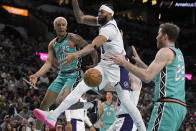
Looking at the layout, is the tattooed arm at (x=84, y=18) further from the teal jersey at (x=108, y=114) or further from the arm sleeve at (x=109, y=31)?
the teal jersey at (x=108, y=114)

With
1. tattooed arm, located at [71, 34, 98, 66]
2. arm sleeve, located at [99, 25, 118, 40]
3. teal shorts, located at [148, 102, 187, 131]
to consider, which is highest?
arm sleeve, located at [99, 25, 118, 40]

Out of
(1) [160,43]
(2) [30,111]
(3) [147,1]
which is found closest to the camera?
(1) [160,43]

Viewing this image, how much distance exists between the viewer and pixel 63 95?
18.5ft

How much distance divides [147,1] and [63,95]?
26.1 metres

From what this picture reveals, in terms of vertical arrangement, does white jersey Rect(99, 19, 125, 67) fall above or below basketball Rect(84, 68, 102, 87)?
above

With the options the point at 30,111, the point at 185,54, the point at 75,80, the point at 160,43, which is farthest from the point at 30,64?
the point at 185,54

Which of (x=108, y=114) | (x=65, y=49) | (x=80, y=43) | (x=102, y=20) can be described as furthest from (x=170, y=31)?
(x=108, y=114)

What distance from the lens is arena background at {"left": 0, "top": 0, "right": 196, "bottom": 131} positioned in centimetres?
1277

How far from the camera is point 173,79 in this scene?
12.0ft

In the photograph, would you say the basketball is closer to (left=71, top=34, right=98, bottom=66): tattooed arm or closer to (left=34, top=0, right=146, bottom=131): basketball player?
(left=34, top=0, right=146, bottom=131): basketball player

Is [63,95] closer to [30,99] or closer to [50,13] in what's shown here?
[30,99]

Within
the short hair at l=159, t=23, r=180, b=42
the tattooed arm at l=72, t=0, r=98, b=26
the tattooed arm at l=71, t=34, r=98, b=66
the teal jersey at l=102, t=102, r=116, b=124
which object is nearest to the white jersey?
the tattooed arm at l=71, t=34, r=98, b=66

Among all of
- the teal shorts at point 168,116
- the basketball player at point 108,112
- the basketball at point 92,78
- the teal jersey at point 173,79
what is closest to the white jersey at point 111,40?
the basketball at point 92,78

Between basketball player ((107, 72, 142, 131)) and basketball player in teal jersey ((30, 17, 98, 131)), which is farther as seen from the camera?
basketball player ((107, 72, 142, 131))
